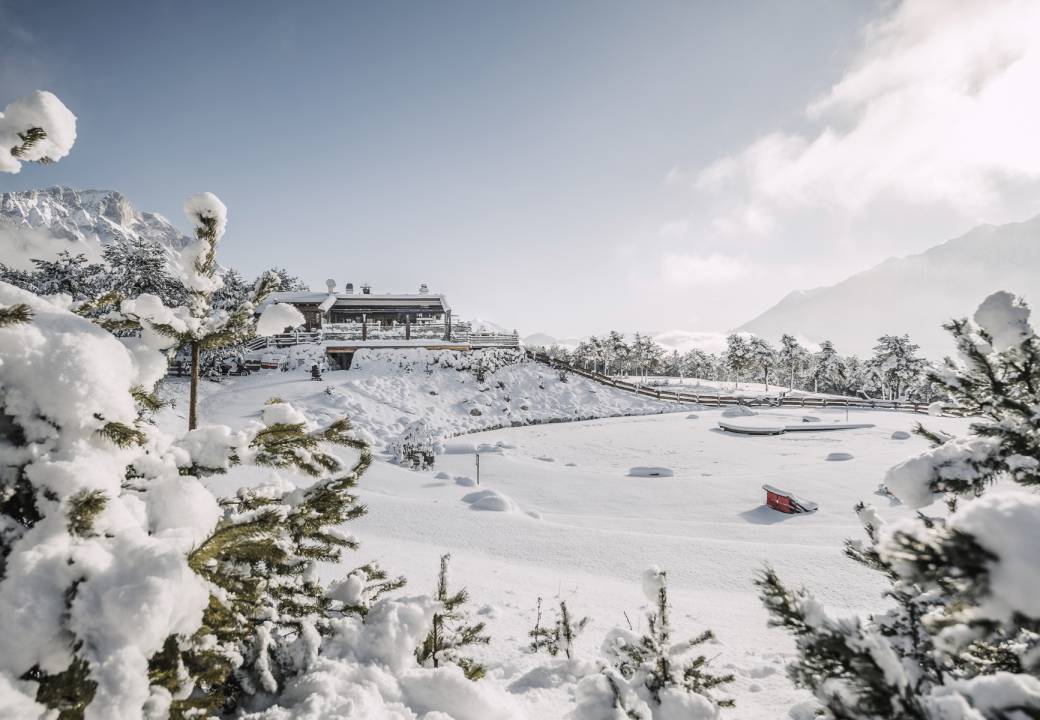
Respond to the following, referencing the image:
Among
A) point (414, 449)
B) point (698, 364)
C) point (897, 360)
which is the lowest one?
point (414, 449)

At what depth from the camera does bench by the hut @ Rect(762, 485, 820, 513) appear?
11250 millimetres

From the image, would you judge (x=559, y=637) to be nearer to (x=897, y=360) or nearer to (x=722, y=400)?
(x=722, y=400)

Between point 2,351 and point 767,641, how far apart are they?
630 centimetres

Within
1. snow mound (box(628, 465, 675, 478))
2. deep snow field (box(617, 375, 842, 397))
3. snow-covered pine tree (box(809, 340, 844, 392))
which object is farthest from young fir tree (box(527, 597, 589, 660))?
snow-covered pine tree (box(809, 340, 844, 392))

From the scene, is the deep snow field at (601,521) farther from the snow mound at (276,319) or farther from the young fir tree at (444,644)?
the snow mound at (276,319)

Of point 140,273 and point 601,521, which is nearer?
point 601,521

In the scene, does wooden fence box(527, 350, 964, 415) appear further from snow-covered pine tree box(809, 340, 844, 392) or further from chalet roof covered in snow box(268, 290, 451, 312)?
snow-covered pine tree box(809, 340, 844, 392)

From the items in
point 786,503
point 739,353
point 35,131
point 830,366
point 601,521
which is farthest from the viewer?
point 830,366

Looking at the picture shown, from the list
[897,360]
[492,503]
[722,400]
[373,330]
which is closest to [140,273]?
[373,330]

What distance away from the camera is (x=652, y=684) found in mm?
2543

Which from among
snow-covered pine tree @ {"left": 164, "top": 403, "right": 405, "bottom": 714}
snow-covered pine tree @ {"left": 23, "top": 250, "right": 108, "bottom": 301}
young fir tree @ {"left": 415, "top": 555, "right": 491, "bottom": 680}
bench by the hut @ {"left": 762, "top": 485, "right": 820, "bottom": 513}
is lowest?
bench by the hut @ {"left": 762, "top": 485, "right": 820, "bottom": 513}

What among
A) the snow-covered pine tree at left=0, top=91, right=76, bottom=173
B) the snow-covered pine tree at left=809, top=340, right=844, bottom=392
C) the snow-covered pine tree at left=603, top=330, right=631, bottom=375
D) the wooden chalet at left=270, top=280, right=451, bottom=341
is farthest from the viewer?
the snow-covered pine tree at left=603, top=330, right=631, bottom=375

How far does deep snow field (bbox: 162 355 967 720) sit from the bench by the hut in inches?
10.2

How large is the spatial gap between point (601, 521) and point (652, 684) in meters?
8.24
